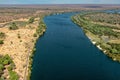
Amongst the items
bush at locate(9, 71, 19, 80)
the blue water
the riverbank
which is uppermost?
bush at locate(9, 71, 19, 80)

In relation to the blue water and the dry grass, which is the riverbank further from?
the blue water

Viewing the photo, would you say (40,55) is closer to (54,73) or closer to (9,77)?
(54,73)

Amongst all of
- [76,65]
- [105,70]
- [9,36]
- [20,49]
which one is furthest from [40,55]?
[9,36]

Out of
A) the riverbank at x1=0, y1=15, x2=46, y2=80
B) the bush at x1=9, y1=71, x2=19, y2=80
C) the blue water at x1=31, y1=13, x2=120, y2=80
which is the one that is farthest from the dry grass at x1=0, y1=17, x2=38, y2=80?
the blue water at x1=31, y1=13, x2=120, y2=80

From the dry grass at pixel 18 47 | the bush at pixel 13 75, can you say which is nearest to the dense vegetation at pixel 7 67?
the bush at pixel 13 75

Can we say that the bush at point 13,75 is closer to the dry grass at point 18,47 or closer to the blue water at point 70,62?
the dry grass at point 18,47

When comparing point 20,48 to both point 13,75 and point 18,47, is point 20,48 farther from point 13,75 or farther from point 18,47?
point 13,75
